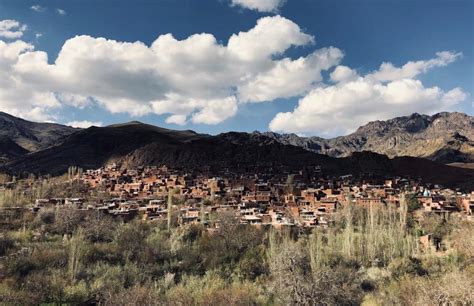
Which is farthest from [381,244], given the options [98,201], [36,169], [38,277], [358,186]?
[36,169]

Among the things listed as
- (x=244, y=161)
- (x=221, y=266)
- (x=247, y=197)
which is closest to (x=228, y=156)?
(x=244, y=161)

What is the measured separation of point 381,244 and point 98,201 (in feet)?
96.3

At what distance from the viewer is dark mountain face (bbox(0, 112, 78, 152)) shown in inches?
5527

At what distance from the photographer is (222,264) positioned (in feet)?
72.8

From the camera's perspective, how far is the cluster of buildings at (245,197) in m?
34.9

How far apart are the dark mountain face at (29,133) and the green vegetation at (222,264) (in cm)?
11457

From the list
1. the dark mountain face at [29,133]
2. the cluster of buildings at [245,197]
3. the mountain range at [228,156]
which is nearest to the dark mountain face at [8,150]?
the mountain range at [228,156]

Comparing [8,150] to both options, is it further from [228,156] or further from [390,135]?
[390,135]

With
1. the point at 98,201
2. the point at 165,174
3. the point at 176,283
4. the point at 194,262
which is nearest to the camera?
the point at 176,283

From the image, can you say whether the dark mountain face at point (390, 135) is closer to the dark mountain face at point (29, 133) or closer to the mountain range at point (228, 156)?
the mountain range at point (228, 156)

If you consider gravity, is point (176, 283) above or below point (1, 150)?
below

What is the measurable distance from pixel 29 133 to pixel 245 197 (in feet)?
488

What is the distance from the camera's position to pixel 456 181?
6212 cm

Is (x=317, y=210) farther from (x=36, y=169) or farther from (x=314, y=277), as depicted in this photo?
(x=36, y=169)
